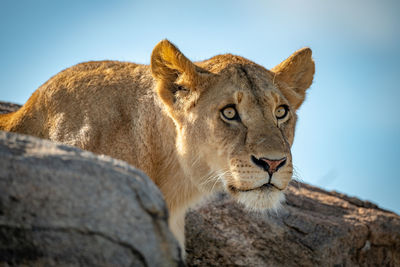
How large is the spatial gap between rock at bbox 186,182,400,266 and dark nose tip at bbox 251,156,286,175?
197 centimetres

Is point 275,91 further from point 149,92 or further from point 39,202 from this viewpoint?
point 39,202

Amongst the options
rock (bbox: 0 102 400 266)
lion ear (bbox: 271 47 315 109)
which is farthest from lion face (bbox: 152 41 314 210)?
rock (bbox: 0 102 400 266)

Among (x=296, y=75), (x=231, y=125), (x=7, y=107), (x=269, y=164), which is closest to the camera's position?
(x=269, y=164)

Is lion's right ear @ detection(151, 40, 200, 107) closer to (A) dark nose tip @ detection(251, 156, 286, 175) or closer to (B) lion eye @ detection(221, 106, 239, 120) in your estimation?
(B) lion eye @ detection(221, 106, 239, 120)

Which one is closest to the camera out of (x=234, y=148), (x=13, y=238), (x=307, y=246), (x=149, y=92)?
(x=13, y=238)

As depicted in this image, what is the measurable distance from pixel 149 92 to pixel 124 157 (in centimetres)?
65

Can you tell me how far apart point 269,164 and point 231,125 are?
0.52 m

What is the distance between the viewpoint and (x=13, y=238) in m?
1.83

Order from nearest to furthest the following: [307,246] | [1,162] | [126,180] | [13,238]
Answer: [13,238]
[1,162]
[126,180]
[307,246]

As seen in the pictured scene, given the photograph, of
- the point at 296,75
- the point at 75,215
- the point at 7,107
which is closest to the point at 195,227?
the point at 296,75

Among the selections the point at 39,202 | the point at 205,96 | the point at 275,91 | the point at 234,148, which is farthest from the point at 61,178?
the point at 275,91

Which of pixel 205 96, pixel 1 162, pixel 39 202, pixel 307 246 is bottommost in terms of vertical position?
pixel 307 246

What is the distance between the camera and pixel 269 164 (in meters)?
3.39

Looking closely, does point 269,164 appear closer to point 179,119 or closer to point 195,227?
point 179,119
